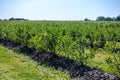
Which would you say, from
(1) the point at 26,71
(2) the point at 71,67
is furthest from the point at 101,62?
(1) the point at 26,71

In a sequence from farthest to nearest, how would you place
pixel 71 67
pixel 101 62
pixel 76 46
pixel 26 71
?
pixel 101 62 → pixel 76 46 → pixel 71 67 → pixel 26 71

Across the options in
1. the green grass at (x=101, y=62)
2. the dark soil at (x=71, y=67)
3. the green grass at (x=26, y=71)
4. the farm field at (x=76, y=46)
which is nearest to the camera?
the dark soil at (x=71, y=67)

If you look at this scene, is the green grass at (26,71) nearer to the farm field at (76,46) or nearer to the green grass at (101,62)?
the farm field at (76,46)

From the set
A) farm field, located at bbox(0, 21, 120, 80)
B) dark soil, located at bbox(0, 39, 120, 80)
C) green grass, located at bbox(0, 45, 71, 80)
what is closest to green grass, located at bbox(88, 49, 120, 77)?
farm field, located at bbox(0, 21, 120, 80)

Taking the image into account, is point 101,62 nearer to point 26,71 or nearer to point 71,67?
point 71,67

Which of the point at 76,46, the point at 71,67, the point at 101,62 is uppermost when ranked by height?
the point at 76,46

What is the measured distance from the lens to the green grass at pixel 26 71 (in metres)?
9.46

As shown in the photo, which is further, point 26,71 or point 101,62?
point 101,62

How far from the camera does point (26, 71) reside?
1047 cm

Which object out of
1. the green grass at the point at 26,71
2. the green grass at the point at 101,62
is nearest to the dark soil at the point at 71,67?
the green grass at the point at 26,71

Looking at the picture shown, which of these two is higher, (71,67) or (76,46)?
(76,46)

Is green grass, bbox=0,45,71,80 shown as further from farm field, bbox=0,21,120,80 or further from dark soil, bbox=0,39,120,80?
farm field, bbox=0,21,120,80

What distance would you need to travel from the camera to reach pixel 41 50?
14250mm

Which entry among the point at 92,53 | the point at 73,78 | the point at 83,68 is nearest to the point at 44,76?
the point at 73,78
